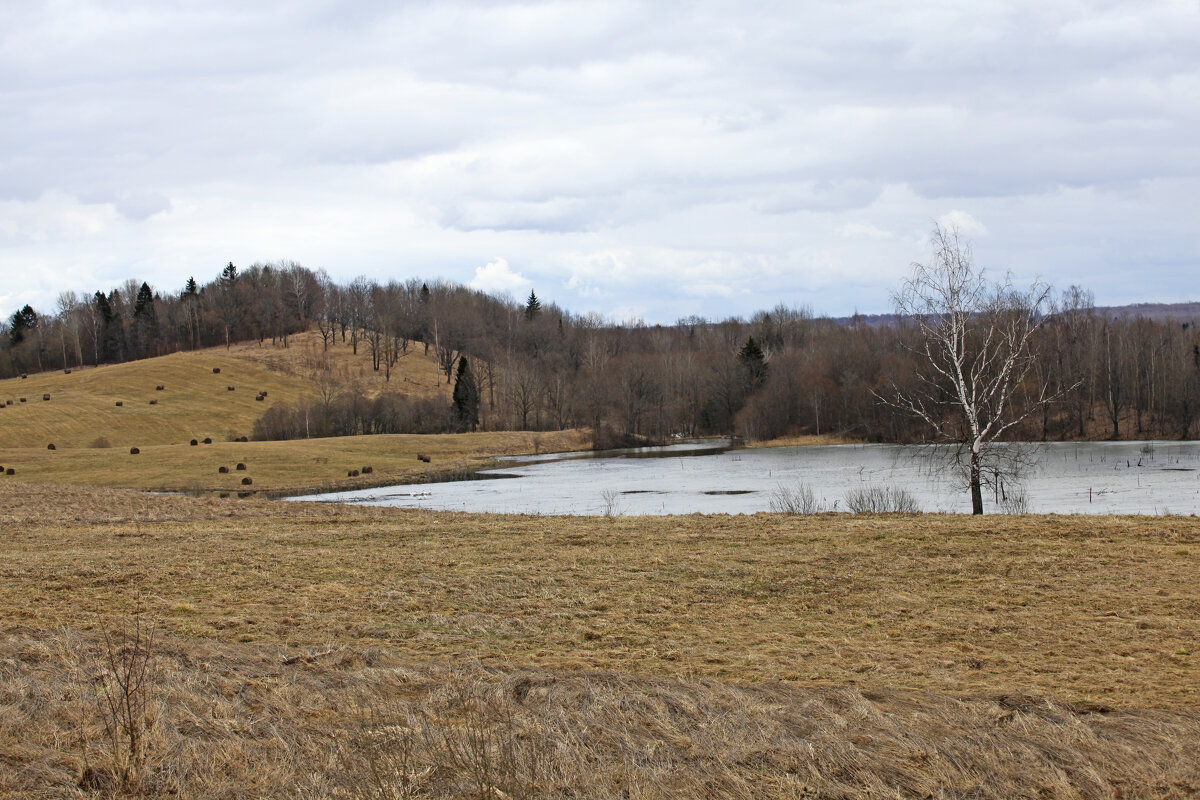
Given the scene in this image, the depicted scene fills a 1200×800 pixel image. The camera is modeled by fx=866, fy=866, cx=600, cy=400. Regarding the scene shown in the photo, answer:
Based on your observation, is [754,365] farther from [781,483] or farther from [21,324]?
[21,324]

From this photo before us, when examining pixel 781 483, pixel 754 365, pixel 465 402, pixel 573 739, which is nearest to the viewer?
pixel 573 739

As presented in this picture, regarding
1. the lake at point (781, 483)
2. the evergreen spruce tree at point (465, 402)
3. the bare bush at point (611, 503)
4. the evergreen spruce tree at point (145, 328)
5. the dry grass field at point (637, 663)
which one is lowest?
the lake at point (781, 483)

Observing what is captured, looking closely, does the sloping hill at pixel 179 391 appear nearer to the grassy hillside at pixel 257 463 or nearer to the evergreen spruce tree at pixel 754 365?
the grassy hillside at pixel 257 463

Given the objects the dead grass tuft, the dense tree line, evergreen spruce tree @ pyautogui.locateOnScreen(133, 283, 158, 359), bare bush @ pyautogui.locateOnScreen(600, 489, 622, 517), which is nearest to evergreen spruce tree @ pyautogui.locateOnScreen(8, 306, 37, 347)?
the dense tree line

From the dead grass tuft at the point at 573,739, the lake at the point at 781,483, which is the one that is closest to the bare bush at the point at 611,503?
the lake at the point at 781,483

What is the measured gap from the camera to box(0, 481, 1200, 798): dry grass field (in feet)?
16.8

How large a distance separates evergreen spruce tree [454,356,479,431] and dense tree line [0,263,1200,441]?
22 cm

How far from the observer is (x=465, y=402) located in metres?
88.8

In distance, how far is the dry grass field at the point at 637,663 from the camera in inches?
201

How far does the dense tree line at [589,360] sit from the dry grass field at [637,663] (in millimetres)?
26491

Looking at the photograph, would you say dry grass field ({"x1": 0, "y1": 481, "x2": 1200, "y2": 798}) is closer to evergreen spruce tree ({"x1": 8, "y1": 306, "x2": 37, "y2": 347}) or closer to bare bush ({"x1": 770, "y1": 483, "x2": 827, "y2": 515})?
bare bush ({"x1": 770, "y1": 483, "x2": 827, "y2": 515})

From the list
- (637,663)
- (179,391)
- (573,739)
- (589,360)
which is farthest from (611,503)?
(589,360)

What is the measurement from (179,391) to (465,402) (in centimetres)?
3078

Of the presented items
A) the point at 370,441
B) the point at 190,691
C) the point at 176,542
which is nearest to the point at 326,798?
the point at 190,691
